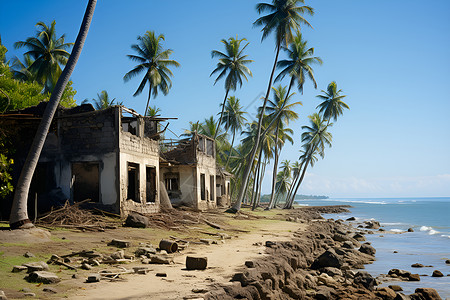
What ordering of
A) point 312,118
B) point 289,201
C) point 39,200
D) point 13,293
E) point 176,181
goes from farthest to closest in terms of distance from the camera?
point 289,201 → point 312,118 → point 176,181 → point 39,200 → point 13,293

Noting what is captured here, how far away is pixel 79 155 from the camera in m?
16.7

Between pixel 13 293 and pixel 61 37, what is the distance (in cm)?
3058

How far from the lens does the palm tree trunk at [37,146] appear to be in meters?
11.2

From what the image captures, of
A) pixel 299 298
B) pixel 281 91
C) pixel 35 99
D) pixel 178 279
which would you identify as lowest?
pixel 299 298

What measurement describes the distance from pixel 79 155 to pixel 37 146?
5.26 meters

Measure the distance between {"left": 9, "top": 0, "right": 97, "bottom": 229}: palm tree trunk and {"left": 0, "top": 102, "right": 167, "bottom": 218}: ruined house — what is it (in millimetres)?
4614

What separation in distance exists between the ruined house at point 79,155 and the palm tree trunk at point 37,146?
15.1 feet

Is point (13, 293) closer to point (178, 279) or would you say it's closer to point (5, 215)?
point (178, 279)

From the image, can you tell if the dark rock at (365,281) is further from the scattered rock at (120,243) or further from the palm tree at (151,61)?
the palm tree at (151,61)

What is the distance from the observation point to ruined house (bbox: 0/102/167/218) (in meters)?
16.3

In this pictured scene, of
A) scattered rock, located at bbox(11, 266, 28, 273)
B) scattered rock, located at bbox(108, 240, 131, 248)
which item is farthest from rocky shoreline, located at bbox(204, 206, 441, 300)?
scattered rock, located at bbox(108, 240, 131, 248)

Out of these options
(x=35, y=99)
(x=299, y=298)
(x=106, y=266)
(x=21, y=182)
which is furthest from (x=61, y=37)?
(x=299, y=298)

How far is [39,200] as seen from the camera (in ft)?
52.3

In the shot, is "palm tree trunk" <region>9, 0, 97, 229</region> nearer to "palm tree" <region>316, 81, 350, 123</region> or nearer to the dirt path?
the dirt path
